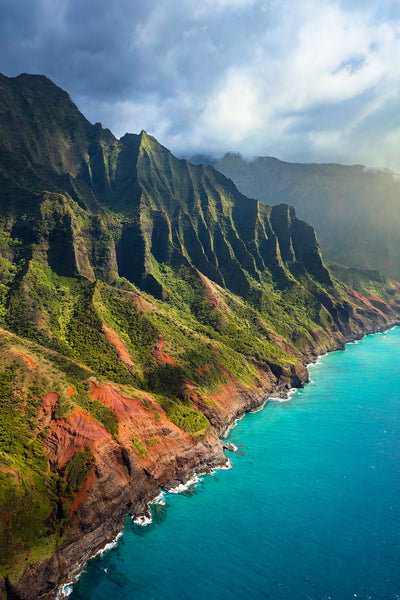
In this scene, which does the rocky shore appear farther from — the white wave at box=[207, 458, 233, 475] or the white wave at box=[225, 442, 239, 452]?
the white wave at box=[225, 442, 239, 452]

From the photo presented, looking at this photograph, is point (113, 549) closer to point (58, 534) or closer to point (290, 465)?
point (58, 534)

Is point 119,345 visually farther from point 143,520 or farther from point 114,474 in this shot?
point 143,520

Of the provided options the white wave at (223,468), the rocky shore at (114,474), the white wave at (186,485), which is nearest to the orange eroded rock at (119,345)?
the rocky shore at (114,474)

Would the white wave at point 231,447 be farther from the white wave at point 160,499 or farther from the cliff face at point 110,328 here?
the white wave at point 160,499

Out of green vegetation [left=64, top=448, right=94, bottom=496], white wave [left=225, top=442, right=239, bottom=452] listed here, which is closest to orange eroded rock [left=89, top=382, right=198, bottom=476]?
green vegetation [left=64, top=448, right=94, bottom=496]

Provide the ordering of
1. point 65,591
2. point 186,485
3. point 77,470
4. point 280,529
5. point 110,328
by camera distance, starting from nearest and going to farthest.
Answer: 1. point 65,591
2. point 280,529
3. point 77,470
4. point 186,485
5. point 110,328

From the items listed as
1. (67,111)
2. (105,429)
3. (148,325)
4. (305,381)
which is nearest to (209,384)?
(148,325)

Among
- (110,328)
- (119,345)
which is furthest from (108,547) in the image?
(110,328)
